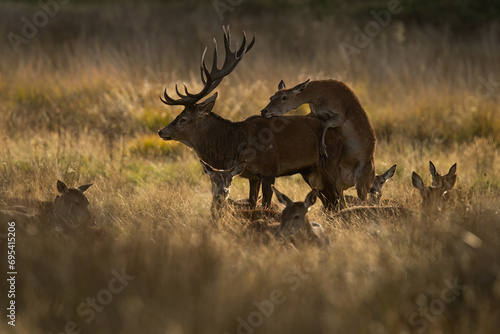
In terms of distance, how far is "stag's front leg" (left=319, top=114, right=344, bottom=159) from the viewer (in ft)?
30.5

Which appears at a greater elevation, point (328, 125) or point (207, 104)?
point (207, 104)

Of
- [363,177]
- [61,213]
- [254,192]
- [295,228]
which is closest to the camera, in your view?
[295,228]

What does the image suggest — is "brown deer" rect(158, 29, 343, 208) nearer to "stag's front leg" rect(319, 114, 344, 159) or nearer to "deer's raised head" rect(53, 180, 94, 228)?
"stag's front leg" rect(319, 114, 344, 159)

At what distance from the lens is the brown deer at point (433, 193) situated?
839 cm

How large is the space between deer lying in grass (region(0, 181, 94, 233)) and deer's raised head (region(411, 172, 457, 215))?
362 centimetres

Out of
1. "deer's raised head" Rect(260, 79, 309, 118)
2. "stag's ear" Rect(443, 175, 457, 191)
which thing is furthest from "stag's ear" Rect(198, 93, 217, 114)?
"stag's ear" Rect(443, 175, 457, 191)

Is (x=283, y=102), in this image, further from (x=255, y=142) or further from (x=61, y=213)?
(x=61, y=213)

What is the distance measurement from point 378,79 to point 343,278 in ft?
39.0

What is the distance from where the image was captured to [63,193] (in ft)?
27.4

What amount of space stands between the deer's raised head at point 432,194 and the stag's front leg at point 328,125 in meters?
1.10

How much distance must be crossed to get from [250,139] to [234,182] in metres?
2.18

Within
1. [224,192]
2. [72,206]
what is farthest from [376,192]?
[72,206]

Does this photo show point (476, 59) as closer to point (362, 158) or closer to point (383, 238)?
point (362, 158)

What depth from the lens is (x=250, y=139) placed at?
9.04 m
